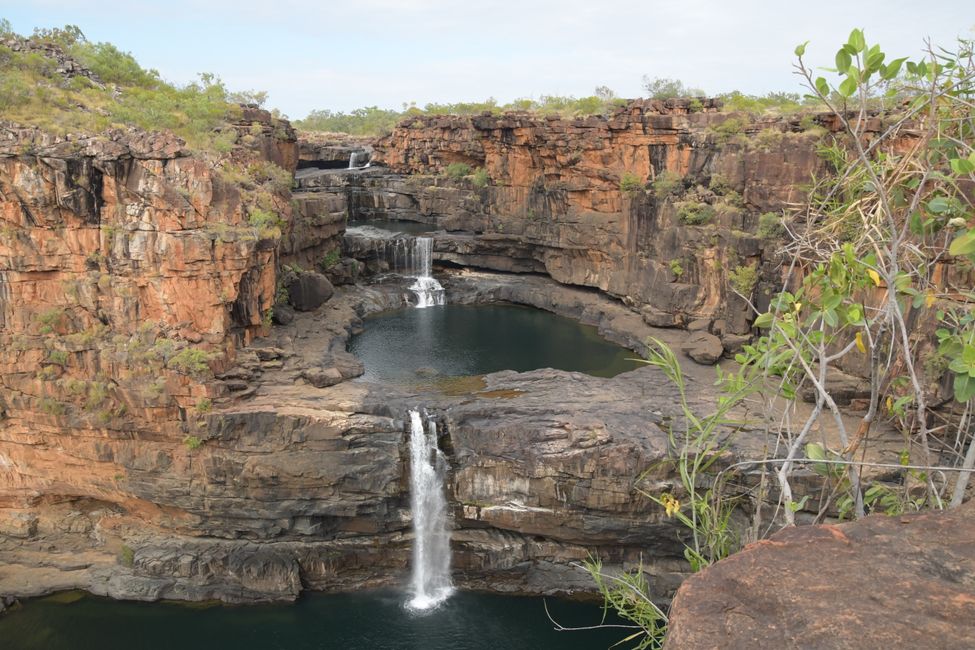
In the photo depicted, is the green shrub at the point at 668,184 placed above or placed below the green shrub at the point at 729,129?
below

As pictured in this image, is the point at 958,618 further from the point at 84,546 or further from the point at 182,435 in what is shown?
the point at 84,546

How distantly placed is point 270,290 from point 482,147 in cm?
2116

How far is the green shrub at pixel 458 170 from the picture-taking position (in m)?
44.0

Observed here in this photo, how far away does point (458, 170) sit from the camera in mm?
44000

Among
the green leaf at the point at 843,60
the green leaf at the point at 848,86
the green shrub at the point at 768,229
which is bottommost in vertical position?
the green shrub at the point at 768,229

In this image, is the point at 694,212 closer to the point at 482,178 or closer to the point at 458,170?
the point at 482,178

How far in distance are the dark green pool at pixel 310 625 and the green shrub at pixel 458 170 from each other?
29.7 m

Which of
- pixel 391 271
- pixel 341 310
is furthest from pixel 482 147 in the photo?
pixel 341 310

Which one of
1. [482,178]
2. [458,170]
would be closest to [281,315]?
[482,178]

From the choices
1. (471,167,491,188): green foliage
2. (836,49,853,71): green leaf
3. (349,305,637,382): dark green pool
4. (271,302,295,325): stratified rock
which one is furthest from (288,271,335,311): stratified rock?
(836,49,853,71): green leaf

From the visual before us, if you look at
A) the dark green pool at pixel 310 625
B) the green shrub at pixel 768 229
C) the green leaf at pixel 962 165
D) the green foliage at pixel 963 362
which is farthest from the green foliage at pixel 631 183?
the green leaf at pixel 962 165

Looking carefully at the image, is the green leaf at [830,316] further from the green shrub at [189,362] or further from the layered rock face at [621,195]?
the layered rock face at [621,195]

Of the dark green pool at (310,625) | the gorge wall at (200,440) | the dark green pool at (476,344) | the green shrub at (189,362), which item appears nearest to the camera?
the dark green pool at (310,625)

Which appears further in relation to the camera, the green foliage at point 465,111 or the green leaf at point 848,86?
the green foliage at point 465,111
